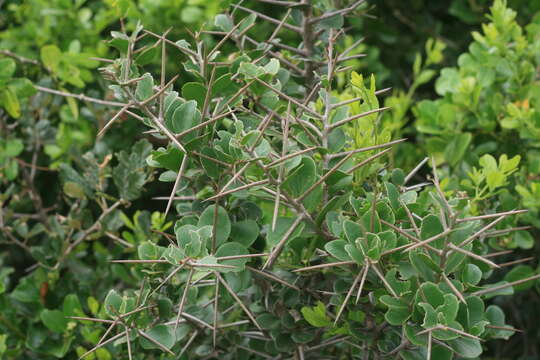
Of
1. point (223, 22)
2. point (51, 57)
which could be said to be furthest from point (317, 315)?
point (51, 57)

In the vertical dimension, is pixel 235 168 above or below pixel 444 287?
above

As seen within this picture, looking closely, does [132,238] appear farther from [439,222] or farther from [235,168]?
[439,222]

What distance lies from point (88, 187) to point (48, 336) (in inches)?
15.2

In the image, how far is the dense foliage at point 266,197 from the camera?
3.64 ft

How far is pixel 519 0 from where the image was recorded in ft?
8.06

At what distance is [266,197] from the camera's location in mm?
1136

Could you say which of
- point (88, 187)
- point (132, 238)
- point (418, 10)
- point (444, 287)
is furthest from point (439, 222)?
point (418, 10)

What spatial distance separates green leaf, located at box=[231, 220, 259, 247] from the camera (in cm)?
118

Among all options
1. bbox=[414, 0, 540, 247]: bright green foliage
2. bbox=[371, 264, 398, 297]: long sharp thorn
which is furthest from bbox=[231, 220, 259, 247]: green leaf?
bbox=[414, 0, 540, 247]: bright green foliage

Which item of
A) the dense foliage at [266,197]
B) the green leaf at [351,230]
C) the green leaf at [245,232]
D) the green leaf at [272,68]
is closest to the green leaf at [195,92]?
the dense foliage at [266,197]

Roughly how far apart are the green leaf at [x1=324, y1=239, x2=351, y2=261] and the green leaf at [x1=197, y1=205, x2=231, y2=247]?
17cm

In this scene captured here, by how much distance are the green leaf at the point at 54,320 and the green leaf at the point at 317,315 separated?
0.73 m

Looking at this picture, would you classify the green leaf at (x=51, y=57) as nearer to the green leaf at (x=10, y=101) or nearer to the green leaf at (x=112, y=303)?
the green leaf at (x=10, y=101)

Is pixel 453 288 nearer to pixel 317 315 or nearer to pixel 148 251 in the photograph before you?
pixel 317 315
